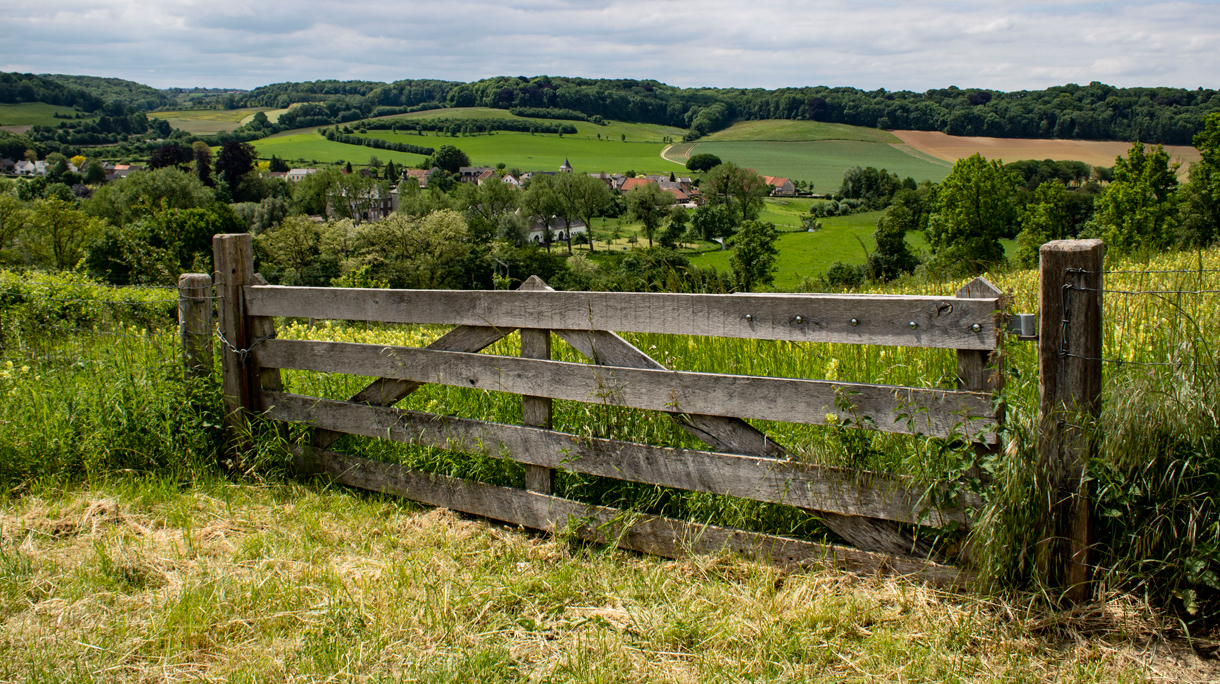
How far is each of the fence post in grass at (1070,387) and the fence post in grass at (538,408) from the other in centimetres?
239

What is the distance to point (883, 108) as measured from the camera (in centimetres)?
11975

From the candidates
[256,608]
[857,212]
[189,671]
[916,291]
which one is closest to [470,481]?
[256,608]

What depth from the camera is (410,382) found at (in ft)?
15.1

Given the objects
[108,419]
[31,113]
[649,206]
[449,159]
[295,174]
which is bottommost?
[108,419]

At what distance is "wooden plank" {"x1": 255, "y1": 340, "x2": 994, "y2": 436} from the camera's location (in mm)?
3156

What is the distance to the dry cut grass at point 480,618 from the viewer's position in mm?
2801

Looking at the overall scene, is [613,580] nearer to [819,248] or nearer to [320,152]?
[819,248]

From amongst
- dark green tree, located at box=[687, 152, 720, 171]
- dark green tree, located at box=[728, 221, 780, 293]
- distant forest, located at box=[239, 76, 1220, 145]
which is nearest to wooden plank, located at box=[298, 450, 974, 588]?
dark green tree, located at box=[728, 221, 780, 293]

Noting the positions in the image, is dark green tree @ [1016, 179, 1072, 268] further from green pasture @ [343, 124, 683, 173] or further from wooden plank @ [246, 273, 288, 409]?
wooden plank @ [246, 273, 288, 409]

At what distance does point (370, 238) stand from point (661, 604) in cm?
8301

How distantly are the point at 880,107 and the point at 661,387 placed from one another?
131m

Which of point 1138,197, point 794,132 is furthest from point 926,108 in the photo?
point 1138,197

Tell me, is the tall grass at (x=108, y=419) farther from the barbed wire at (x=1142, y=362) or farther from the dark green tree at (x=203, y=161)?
the dark green tree at (x=203, y=161)

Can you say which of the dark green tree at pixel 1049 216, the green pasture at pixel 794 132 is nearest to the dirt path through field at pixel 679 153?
the green pasture at pixel 794 132
